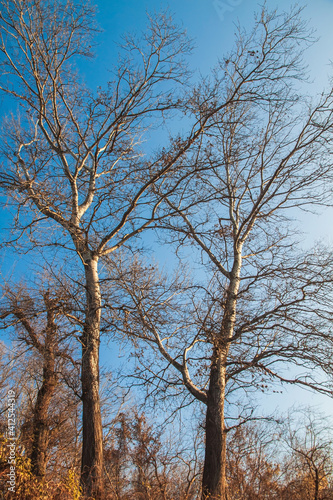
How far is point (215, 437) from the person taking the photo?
6777 millimetres

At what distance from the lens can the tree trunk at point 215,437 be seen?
20.4 ft

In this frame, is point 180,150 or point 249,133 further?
point 249,133

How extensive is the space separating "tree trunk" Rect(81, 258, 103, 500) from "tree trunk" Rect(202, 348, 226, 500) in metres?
2.04

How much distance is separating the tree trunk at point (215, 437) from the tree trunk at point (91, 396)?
2.04 m

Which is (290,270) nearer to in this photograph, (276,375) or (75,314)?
(276,375)

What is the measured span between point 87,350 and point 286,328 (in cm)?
420

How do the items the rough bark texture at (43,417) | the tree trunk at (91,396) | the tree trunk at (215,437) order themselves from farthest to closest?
the rough bark texture at (43,417), the tree trunk at (215,437), the tree trunk at (91,396)

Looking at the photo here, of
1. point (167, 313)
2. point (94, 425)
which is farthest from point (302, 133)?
point (94, 425)

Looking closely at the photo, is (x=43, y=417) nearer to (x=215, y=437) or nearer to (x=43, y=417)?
(x=43, y=417)

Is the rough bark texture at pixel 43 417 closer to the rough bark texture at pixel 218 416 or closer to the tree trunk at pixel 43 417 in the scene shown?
the tree trunk at pixel 43 417

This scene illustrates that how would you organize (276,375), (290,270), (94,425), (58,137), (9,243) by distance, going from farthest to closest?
(290,270) → (276,375) → (58,137) → (9,243) → (94,425)

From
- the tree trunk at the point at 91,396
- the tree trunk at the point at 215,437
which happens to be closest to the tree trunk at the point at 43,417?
the tree trunk at the point at 91,396

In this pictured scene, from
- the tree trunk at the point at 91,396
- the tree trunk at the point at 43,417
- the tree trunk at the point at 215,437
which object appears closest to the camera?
the tree trunk at the point at 91,396

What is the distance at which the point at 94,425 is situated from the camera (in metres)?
5.41
